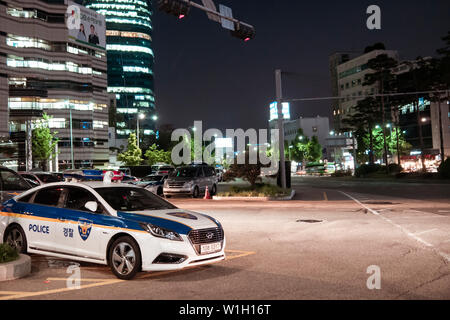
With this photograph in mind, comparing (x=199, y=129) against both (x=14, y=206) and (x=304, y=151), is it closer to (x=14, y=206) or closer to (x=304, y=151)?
(x=304, y=151)

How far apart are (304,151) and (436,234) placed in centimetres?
11128

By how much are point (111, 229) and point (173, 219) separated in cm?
102

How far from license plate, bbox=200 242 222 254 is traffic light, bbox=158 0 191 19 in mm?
7529

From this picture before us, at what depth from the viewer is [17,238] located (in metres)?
9.02

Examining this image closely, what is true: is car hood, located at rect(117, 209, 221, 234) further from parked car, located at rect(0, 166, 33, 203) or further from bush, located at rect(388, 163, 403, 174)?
bush, located at rect(388, 163, 403, 174)

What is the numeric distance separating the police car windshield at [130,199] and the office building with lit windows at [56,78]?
5930cm

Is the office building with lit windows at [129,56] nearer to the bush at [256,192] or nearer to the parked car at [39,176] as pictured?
the parked car at [39,176]

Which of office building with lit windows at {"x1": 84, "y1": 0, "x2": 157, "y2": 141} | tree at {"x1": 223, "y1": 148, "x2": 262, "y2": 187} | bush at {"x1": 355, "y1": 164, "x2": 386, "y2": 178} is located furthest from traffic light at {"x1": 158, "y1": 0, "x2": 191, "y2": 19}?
office building with lit windows at {"x1": 84, "y1": 0, "x2": 157, "y2": 141}

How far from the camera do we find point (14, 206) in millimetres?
9195

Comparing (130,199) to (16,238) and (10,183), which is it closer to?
(16,238)

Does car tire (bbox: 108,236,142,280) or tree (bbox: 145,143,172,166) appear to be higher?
tree (bbox: 145,143,172,166)

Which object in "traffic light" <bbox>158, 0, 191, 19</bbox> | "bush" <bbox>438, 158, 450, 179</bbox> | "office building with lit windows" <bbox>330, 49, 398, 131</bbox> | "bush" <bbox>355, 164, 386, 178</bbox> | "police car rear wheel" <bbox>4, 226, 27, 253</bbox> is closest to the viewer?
"police car rear wheel" <bbox>4, 226, 27, 253</bbox>

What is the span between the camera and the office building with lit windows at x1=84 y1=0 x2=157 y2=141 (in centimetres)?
17950

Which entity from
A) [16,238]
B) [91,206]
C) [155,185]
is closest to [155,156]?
[155,185]
